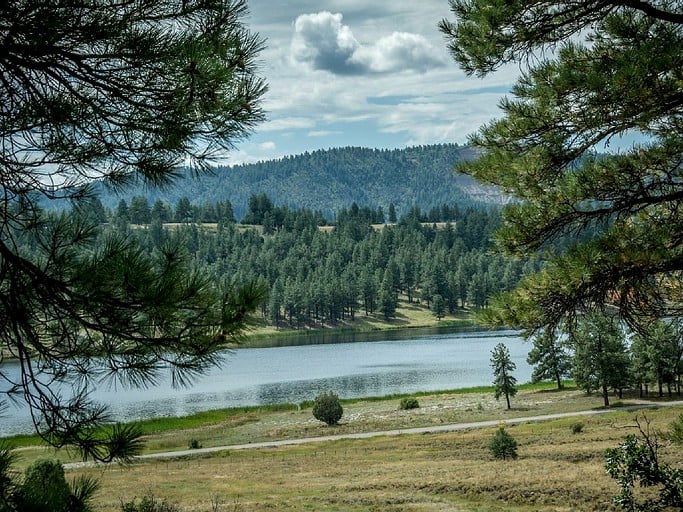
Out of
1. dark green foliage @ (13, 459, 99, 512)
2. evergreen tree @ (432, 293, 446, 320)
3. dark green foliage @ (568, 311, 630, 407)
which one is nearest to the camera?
dark green foliage @ (13, 459, 99, 512)

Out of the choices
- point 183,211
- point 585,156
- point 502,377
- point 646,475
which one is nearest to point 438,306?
point 183,211

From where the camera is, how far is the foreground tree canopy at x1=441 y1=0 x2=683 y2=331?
834 centimetres

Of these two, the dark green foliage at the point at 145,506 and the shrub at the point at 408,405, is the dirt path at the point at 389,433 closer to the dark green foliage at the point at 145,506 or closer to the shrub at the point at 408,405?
the shrub at the point at 408,405

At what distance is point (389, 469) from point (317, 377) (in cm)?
3689

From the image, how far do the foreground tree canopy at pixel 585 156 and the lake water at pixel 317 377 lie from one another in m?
28.5

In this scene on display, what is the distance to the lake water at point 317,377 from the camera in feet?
163

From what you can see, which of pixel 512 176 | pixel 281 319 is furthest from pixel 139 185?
pixel 281 319

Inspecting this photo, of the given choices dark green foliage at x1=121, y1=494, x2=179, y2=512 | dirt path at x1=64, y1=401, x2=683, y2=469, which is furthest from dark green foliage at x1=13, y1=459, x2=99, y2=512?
dirt path at x1=64, y1=401, x2=683, y2=469

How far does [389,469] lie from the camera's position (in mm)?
23938

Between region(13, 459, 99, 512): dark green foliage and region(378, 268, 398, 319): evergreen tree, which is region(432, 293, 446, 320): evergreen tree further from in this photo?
region(13, 459, 99, 512): dark green foliage

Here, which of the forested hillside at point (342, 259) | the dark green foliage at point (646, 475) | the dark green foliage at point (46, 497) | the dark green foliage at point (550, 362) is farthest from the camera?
the forested hillside at point (342, 259)

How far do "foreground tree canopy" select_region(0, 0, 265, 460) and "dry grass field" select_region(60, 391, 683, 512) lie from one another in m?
9.00

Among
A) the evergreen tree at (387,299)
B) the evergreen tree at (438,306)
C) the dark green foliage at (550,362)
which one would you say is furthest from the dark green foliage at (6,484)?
the evergreen tree at (438,306)

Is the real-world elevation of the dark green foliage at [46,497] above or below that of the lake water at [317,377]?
above
